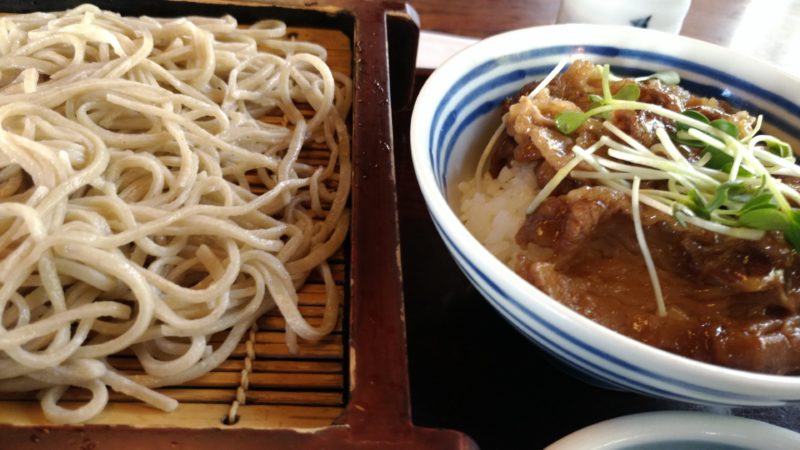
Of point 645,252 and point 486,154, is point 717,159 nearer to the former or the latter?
point 645,252

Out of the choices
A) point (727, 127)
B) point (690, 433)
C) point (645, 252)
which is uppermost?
point (727, 127)

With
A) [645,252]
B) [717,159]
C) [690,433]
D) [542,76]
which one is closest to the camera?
[690,433]

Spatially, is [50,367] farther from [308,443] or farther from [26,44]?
[26,44]

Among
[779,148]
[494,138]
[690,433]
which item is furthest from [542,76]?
[690,433]

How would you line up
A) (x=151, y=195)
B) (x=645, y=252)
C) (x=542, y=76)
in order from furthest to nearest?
(x=542, y=76) < (x=151, y=195) < (x=645, y=252)

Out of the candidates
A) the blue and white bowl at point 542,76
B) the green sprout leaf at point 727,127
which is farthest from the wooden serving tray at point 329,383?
the green sprout leaf at point 727,127

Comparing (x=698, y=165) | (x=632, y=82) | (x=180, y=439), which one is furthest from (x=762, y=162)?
(x=180, y=439)

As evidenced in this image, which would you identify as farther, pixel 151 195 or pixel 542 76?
pixel 542 76

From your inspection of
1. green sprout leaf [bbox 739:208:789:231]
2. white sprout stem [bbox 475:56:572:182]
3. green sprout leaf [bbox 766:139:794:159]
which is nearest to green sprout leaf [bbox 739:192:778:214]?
green sprout leaf [bbox 739:208:789:231]
